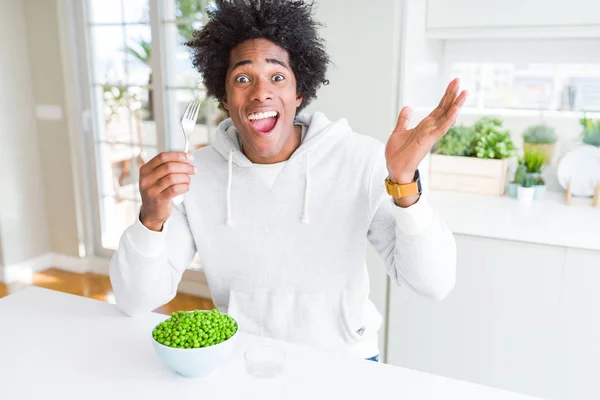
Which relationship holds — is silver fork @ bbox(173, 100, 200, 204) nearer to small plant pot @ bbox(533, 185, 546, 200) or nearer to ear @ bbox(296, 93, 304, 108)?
ear @ bbox(296, 93, 304, 108)

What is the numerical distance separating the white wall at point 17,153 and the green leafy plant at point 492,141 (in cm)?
282

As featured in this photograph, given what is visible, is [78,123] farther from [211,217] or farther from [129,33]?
[211,217]

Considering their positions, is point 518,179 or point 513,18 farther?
point 518,179

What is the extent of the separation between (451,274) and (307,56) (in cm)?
68

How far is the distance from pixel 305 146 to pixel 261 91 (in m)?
0.19

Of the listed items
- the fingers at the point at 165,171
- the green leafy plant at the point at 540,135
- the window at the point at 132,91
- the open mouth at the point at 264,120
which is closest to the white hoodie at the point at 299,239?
the open mouth at the point at 264,120

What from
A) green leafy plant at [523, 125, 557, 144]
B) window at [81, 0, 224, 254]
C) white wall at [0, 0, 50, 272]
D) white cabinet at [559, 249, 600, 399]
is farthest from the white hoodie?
Result: white wall at [0, 0, 50, 272]

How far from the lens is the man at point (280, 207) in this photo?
1.41m

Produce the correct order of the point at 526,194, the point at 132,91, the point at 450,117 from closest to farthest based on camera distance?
the point at 450,117
the point at 526,194
the point at 132,91

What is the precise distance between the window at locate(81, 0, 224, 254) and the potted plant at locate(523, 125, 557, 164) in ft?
5.67

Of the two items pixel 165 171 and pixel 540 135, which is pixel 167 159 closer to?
pixel 165 171

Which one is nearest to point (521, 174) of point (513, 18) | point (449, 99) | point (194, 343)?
point (513, 18)

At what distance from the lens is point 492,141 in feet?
7.81

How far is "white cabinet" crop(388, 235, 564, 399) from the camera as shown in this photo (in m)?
1.94
